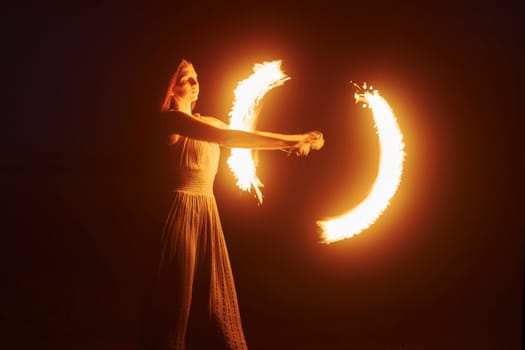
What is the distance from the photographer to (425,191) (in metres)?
3.90

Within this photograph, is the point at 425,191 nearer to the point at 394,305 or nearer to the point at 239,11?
the point at 394,305

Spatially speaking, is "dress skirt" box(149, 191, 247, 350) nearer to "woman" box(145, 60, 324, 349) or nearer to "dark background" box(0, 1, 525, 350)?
"woman" box(145, 60, 324, 349)

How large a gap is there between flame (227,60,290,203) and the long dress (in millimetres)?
154

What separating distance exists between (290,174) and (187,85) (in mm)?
791

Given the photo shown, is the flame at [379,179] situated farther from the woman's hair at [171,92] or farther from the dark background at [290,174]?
the woman's hair at [171,92]

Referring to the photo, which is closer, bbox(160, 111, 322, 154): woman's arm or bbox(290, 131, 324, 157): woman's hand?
bbox(160, 111, 322, 154): woman's arm

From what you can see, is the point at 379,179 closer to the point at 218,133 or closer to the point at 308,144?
the point at 308,144

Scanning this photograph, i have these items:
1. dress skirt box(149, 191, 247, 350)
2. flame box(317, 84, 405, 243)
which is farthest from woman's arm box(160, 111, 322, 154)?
flame box(317, 84, 405, 243)

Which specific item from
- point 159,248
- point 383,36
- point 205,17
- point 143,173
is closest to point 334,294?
point 159,248

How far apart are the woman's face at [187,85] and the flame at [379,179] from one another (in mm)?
953

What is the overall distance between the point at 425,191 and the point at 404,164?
209 mm

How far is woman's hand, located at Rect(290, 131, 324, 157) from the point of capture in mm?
3826

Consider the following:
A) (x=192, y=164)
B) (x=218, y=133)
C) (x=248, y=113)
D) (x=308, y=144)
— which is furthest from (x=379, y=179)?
(x=192, y=164)

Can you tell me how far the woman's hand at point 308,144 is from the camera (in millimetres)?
3826
